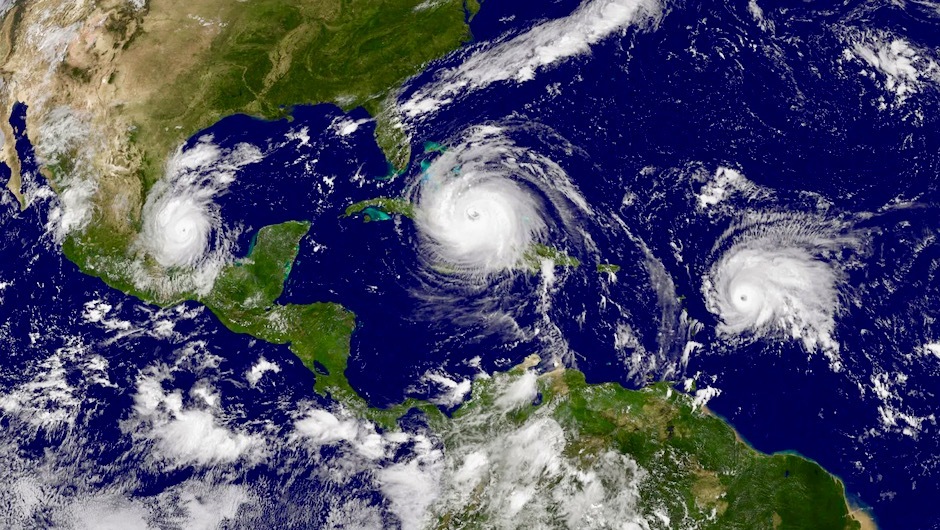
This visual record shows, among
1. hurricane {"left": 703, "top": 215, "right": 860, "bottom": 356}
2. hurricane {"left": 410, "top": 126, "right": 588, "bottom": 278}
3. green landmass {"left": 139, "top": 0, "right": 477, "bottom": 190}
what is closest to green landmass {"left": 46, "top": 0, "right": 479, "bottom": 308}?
green landmass {"left": 139, "top": 0, "right": 477, "bottom": 190}

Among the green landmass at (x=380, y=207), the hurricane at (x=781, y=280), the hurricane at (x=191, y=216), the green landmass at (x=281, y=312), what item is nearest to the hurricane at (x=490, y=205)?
the green landmass at (x=380, y=207)

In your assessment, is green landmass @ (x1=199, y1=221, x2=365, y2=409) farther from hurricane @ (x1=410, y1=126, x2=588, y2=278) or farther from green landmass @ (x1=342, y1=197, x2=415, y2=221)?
hurricane @ (x1=410, y1=126, x2=588, y2=278)

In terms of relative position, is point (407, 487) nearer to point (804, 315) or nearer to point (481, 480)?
point (481, 480)

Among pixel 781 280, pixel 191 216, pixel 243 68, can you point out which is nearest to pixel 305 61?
pixel 243 68

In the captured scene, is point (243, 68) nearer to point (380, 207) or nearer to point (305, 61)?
point (305, 61)

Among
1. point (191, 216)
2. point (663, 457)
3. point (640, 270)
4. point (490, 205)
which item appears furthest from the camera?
point (191, 216)
